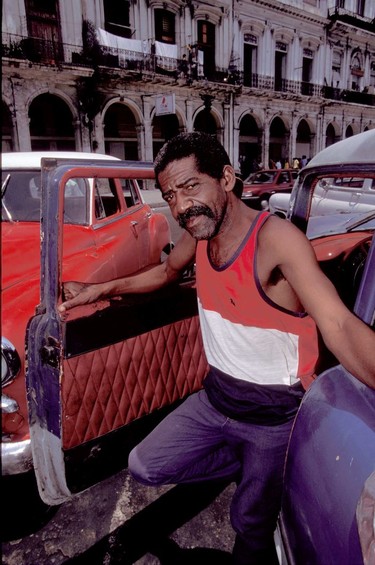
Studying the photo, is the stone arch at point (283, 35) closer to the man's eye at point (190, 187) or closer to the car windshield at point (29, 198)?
the car windshield at point (29, 198)

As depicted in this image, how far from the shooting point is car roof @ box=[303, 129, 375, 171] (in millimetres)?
1634

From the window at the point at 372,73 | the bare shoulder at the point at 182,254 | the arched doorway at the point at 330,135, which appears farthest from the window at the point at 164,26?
the bare shoulder at the point at 182,254

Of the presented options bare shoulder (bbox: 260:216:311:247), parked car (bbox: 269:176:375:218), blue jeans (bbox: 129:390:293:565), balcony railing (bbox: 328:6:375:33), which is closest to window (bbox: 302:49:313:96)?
balcony railing (bbox: 328:6:375:33)

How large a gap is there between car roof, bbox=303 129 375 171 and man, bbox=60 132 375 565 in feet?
1.61

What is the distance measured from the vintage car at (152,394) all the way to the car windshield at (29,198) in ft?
6.01

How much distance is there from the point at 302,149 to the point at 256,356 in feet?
101

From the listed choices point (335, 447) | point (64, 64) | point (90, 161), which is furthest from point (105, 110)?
point (335, 447)

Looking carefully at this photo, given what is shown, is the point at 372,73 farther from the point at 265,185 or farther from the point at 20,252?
the point at 20,252

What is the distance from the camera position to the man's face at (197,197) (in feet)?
5.23

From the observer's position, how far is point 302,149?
96.3 feet

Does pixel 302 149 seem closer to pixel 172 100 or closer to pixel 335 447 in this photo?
pixel 172 100

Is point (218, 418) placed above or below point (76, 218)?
below

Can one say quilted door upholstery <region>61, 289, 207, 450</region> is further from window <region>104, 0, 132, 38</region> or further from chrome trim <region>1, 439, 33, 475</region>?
window <region>104, 0, 132, 38</region>

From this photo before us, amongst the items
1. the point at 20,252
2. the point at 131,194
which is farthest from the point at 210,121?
the point at 20,252
